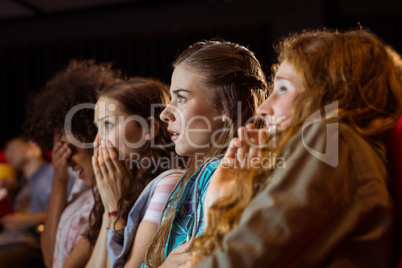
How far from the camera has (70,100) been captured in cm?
183

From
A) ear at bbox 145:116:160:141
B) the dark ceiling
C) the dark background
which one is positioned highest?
the dark ceiling

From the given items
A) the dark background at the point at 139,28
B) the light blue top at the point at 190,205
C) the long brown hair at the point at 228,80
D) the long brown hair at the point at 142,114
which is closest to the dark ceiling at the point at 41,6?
the dark background at the point at 139,28

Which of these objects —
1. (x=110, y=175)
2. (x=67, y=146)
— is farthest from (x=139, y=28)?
(x=110, y=175)

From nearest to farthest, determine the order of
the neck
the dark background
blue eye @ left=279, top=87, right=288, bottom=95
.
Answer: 1. blue eye @ left=279, top=87, right=288, bottom=95
2. the neck
3. the dark background

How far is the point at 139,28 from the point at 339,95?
3102mm

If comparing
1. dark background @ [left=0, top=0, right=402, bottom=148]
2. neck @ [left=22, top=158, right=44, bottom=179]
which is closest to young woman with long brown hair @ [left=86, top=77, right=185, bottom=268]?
neck @ [left=22, top=158, right=44, bottom=179]

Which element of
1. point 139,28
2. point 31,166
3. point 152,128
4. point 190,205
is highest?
point 139,28

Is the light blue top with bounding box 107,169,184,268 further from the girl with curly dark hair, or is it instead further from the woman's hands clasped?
the girl with curly dark hair

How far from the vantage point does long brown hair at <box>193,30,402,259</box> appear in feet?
2.46

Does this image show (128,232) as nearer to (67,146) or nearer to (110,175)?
(110,175)

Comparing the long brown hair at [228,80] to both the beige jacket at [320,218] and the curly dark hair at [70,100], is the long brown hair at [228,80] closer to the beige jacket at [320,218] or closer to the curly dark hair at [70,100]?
the beige jacket at [320,218]

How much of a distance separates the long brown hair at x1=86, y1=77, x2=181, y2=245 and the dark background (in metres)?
1.96

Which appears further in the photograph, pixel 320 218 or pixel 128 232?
pixel 128 232

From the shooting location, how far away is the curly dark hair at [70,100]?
1.76 metres
